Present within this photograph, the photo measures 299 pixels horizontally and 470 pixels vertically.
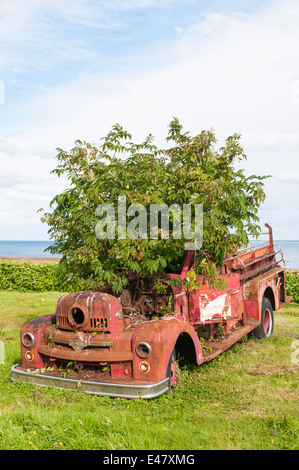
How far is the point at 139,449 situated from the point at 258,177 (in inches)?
153

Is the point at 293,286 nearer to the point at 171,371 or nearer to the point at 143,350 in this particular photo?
the point at 171,371

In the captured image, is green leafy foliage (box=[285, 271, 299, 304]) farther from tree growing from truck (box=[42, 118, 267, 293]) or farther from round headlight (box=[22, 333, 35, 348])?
round headlight (box=[22, 333, 35, 348])

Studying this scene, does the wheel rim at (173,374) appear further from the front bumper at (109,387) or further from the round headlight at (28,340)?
the round headlight at (28,340)

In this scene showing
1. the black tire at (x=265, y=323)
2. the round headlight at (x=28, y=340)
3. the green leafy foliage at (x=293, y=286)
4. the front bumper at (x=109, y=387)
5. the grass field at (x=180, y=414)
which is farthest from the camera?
the green leafy foliage at (x=293, y=286)

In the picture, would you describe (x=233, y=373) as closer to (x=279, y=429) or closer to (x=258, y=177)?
(x=279, y=429)

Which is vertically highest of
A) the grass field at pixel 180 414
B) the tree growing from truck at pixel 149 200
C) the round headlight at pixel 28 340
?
the tree growing from truck at pixel 149 200

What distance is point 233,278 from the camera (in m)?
6.68

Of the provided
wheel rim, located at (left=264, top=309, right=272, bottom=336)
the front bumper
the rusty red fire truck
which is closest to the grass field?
the front bumper

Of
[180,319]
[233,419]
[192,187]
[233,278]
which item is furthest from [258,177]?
[233,419]

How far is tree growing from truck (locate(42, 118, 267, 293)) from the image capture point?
5445 mm

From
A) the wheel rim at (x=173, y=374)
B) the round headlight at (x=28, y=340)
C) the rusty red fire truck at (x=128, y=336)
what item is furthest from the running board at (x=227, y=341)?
the round headlight at (x=28, y=340)

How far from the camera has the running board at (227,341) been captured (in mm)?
5646

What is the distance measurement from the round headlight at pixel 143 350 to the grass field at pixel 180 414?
470 mm

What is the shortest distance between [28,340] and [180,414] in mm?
2205
